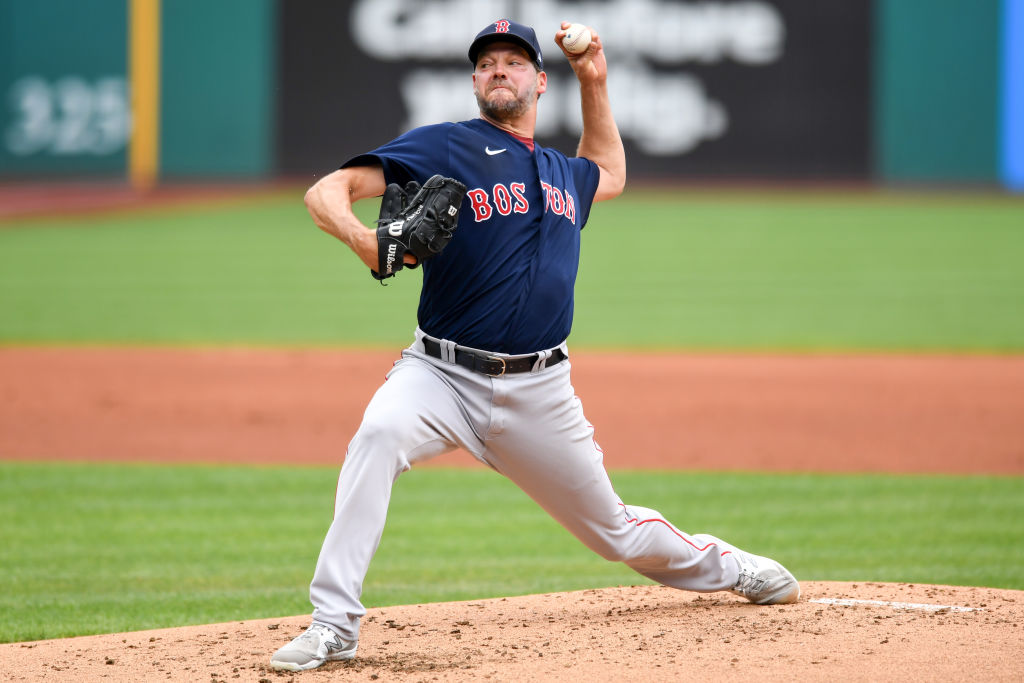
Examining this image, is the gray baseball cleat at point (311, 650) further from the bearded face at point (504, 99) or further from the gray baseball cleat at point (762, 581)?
the bearded face at point (504, 99)

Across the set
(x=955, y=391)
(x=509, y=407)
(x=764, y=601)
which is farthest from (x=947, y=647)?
(x=955, y=391)

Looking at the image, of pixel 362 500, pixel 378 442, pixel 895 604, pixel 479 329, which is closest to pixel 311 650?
pixel 362 500

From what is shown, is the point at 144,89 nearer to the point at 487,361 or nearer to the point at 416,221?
the point at 487,361

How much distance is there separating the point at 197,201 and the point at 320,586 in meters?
21.7

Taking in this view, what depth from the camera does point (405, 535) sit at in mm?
6188

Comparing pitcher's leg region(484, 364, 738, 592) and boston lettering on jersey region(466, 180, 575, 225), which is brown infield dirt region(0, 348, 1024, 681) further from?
boston lettering on jersey region(466, 180, 575, 225)

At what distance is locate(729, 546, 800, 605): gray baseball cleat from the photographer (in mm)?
4359

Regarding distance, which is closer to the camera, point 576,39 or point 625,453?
point 576,39

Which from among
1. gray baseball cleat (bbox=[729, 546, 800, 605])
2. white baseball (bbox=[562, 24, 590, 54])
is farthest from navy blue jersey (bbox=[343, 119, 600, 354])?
gray baseball cleat (bbox=[729, 546, 800, 605])

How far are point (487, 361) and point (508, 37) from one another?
40.0 inches

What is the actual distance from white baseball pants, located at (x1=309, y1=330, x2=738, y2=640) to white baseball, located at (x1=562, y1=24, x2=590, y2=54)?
1092 mm

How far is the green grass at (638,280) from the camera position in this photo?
1252 cm

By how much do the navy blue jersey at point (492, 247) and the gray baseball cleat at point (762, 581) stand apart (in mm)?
1052

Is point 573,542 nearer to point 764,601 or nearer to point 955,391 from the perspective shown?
point 764,601
